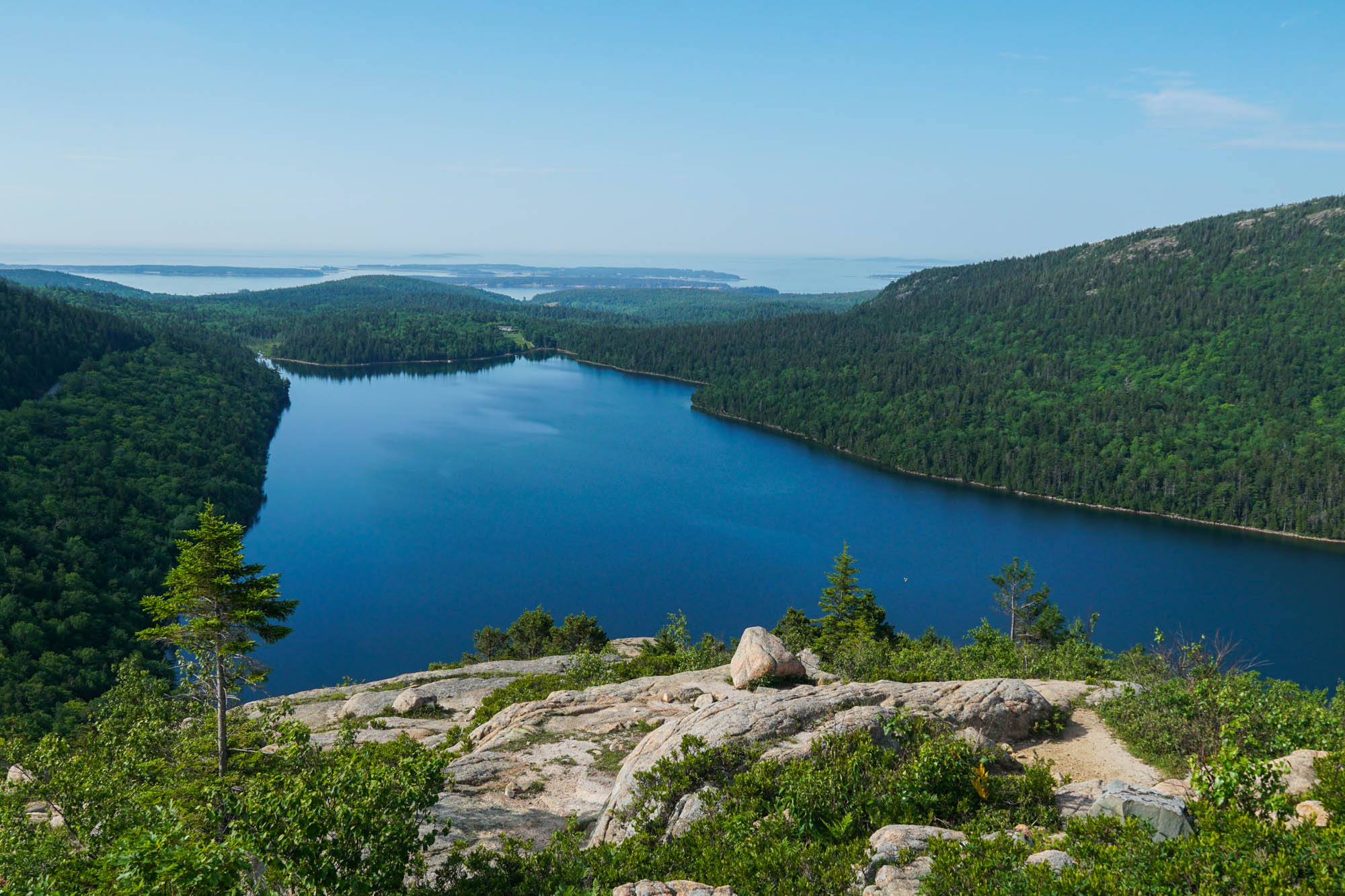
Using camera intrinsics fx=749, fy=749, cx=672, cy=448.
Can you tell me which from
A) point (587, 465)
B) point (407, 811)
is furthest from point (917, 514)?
point (407, 811)

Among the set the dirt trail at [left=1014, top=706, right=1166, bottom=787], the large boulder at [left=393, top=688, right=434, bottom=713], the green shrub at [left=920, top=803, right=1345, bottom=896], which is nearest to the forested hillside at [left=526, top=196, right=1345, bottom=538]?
the dirt trail at [left=1014, top=706, right=1166, bottom=787]

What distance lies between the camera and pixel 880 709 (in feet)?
73.2

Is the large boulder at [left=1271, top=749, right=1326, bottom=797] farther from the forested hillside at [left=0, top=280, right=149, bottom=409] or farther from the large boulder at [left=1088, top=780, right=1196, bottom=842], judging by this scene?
the forested hillside at [left=0, top=280, right=149, bottom=409]

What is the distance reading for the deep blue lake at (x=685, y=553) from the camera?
79938mm

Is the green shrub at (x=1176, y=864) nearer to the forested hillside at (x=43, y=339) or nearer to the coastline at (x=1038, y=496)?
the coastline at (x=1038, y=496)

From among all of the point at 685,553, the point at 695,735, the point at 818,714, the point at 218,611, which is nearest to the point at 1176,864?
the point at 818,714

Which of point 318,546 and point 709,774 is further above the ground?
point 709,774

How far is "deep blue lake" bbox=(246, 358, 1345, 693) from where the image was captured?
7994cm

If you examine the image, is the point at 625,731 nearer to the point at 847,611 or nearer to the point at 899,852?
the point at 899,852

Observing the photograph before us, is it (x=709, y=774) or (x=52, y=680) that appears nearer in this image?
(x=709, y=774)

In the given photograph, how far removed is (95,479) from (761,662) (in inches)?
3884

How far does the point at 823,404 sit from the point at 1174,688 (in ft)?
540

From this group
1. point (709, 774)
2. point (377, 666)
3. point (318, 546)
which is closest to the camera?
point (709, 774)

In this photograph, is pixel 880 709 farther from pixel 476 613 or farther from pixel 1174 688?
pixel 476 613
